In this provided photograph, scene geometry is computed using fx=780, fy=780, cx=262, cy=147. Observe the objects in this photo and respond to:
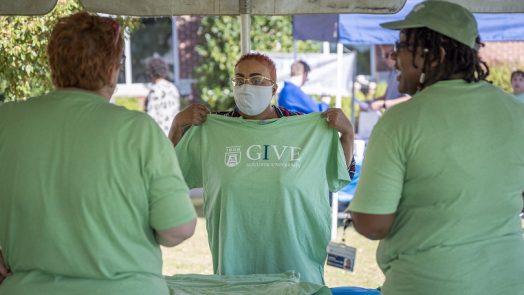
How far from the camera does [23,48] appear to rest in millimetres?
5395

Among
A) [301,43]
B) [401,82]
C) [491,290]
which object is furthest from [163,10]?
[301,43]

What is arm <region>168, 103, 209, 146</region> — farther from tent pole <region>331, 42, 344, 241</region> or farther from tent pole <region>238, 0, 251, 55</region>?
tent pole <region>331, 42, 344, 241</region>

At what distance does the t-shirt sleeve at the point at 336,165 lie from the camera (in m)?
3.63

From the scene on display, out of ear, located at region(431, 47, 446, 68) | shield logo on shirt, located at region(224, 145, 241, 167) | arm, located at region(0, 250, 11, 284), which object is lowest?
arm, located at region(0, 250, 11, 284)

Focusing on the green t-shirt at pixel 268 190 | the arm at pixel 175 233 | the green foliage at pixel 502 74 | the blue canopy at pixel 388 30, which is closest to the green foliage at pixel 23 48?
the green t-shirt at pixel 268 190

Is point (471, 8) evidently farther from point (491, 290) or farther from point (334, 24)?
point (334, 24)

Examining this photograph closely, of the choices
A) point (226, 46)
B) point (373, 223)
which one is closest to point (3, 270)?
point (373, 223)

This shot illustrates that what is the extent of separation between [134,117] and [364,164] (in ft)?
2.27

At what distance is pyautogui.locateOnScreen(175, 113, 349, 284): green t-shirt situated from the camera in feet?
11.4

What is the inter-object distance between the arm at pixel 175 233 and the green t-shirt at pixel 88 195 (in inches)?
1.0

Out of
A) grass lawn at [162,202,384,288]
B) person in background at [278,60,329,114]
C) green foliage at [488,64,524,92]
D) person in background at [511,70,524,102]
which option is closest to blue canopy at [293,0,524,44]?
person in background at [278,60,329,114]

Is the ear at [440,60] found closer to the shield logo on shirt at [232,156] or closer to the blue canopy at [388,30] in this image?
the shield logo on shirt at [232,156]

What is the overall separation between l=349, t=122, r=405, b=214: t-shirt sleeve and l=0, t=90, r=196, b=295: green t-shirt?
0.52 m

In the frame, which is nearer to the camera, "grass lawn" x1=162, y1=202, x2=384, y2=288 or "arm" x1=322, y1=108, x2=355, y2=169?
"arm" x1=322, y1=108, x2=355, y2=169
